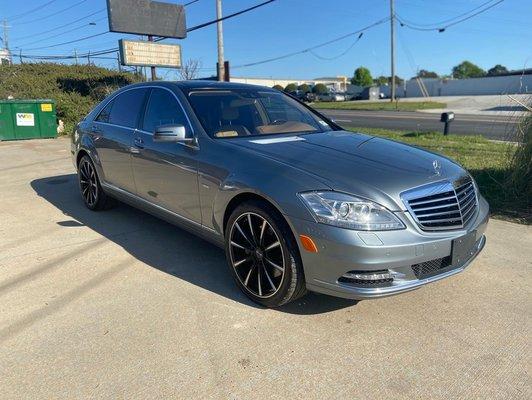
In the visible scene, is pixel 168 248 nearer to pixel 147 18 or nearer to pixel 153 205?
pixel 153 205

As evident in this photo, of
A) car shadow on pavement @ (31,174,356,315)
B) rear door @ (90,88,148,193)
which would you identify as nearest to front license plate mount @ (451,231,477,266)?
car shadow on pavement @ (31,174,356,315)

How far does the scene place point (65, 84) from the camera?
795 inches

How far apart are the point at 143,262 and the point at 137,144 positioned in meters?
1.22

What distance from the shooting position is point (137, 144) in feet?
15.3

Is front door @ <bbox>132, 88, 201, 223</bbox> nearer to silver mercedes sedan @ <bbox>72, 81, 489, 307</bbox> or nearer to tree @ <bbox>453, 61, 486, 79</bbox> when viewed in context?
silver mercedes sedan @ <bbox>72, 81, 489, 307</bbox>

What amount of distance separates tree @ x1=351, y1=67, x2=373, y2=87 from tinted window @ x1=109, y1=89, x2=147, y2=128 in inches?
4070

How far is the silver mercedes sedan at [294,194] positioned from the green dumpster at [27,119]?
1199cm

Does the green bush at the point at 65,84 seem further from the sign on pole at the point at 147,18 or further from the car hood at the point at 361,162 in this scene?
the car hood at the point at 361,162

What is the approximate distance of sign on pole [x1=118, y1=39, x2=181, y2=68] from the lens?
2012cm

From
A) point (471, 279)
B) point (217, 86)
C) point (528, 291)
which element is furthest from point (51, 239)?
point (528, 291)

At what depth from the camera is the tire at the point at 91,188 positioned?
5.77 metres

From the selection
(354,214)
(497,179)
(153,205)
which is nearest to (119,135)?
(153,205)

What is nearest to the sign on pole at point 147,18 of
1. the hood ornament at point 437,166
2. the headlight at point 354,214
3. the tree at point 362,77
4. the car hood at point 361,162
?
the car hood at point 361,162

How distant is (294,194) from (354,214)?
41cm
